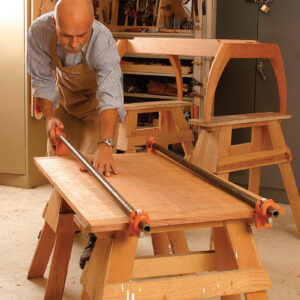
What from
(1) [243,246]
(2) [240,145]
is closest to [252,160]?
(2) [240,145]

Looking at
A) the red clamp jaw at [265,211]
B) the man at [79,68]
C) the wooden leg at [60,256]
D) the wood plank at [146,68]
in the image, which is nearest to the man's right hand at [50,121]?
the man at [79,68]

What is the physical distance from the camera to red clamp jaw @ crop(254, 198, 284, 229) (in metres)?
1.63

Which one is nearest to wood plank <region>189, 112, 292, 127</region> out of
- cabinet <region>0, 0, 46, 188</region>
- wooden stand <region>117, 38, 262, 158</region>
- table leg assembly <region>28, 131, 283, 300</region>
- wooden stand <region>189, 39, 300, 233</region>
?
wooden stand <region>189, 39, 300, 233</region>

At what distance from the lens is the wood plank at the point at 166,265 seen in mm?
1761

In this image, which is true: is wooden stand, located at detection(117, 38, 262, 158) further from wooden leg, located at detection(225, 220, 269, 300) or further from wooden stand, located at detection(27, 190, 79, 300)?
wooden leg, located at detection(225, 220, 269, 300)

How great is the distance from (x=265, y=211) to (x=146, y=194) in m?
0.43

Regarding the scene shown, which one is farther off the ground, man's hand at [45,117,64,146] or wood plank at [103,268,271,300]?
man's hand at [45,117,64,146]

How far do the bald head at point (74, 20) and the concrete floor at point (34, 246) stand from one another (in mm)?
1184

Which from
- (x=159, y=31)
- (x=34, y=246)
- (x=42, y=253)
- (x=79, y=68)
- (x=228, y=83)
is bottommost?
(x=34, y=246)

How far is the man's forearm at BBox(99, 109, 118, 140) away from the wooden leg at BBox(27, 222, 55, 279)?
21.2 inches

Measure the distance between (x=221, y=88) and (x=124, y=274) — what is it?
264 centimetres

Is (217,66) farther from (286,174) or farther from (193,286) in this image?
(193,286)

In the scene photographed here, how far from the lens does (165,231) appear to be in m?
1.67

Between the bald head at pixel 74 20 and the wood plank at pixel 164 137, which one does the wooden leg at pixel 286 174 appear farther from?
the bald head at pixel 74 20
